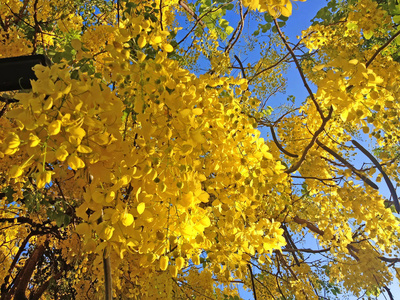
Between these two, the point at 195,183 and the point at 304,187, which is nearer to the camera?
the point at 195,183

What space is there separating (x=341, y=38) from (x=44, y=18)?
3.48m

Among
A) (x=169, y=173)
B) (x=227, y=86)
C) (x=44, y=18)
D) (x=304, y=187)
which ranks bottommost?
(x=169, y=173)

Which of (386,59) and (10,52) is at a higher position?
(10,52)

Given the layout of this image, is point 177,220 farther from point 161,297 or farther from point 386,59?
point 386,59

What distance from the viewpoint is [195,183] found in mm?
1003

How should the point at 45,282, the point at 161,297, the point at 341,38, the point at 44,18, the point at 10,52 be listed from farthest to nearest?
the point at 45,282, the point at 44,18, the point at 10,52, the point at 341,38, the point at 161,297

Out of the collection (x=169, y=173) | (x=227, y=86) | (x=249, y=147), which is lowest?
(x=169, y=173)

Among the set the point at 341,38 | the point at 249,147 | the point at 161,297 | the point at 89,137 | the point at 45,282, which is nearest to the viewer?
the point at 89,137

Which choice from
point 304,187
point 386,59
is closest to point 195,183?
point 386,59

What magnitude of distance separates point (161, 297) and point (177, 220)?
1.48 meters

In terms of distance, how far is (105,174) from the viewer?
954 mm

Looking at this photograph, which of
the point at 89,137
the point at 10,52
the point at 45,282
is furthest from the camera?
the point at 45,282

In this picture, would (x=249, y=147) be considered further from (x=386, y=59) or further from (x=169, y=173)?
(x=386, y=59)

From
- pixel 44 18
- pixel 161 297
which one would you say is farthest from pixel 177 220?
pixel 44 18
